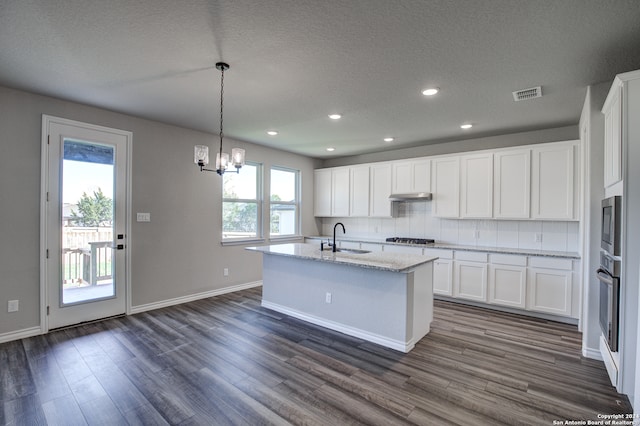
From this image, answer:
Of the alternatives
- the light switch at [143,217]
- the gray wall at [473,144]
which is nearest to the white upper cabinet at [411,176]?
the gray wall at [473,144]

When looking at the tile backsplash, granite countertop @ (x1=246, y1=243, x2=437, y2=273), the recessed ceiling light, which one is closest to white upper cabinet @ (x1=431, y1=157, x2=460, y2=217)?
the tile backsplash

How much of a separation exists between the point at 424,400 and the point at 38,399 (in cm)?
285

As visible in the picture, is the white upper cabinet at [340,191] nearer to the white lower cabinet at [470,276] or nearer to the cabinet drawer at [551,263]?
the white lower cabinet at [470,276]

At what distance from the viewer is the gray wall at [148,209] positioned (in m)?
3.22

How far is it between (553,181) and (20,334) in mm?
6657

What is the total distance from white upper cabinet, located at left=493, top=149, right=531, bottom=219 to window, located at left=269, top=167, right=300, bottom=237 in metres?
3.76

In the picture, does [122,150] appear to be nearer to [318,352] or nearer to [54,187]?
[54,187]

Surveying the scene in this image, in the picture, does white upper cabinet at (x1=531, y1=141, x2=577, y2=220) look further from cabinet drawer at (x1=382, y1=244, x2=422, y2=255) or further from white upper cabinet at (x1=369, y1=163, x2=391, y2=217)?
white upper cabinet at (x1=369, y1=163, x2=391, y2=217)

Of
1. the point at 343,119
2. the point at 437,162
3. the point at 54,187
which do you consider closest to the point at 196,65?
the point at 343,119

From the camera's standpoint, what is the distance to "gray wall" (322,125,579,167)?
434cm

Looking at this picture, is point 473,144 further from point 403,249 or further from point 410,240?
point 403,249

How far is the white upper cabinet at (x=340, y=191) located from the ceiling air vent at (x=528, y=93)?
3.54 metres

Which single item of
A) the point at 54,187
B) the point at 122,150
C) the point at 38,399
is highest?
the point at 122,150

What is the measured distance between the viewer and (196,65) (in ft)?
8.70
